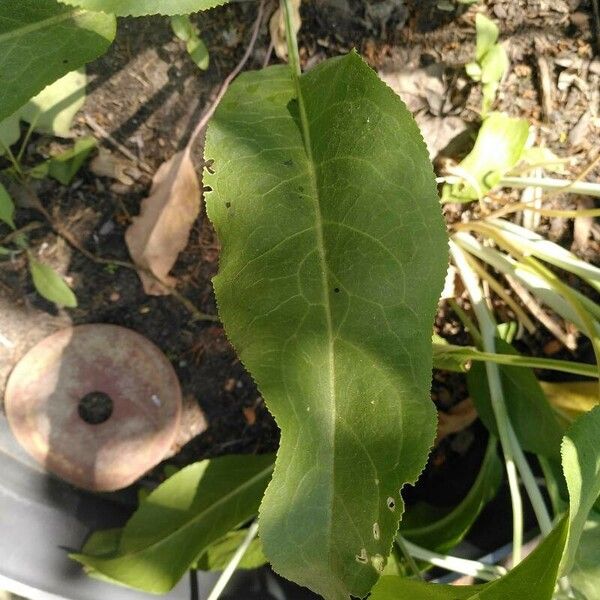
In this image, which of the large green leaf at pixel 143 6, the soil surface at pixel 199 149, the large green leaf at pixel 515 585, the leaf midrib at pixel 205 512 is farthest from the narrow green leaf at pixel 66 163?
the large green leaf at pixel 515 585

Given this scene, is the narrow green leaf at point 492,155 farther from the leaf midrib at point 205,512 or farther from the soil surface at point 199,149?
the leaf midrib at point 205,512

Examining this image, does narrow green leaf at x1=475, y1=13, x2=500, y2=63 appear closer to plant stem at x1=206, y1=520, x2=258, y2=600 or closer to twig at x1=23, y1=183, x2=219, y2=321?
twig at x1=23, y1=183, x2=219, y2=321

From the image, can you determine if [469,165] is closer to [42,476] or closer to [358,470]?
[358,470]

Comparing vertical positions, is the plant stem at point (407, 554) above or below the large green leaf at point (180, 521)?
below

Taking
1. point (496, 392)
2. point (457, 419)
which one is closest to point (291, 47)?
point (496, 392)

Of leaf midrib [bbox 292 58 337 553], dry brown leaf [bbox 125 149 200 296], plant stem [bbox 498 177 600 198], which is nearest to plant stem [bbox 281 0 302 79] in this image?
leaf midrib [bbox 292 58 337 553]

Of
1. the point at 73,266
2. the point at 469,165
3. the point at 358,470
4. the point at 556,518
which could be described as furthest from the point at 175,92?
the point at 556,518

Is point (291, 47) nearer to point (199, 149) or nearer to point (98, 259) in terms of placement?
point (199, 149)
